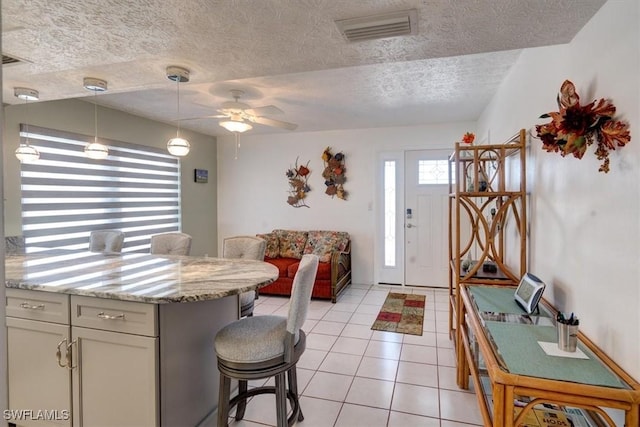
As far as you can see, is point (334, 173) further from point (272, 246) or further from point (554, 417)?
point (554, 417)

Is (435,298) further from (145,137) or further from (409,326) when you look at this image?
(145,137)

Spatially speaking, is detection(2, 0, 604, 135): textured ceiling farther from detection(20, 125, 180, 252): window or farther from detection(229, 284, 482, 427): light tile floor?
detection(229, 284, 482, 427): light tile floor

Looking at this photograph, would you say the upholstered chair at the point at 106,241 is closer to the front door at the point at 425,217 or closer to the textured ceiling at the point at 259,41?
the textured ceiling at the point at 259,41

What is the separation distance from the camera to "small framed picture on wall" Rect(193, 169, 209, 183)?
5.59 metres

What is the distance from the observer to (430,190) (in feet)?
16.8

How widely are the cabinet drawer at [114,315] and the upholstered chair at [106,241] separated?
1699 millimetres

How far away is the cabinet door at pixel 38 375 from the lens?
1.91 meters

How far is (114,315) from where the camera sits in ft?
5.80

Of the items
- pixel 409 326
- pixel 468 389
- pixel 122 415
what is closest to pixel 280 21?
pixel 122 415

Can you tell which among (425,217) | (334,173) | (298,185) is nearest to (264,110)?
(334,173)

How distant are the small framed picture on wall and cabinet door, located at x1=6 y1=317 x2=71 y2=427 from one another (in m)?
3.81

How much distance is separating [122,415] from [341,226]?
4.03 metres

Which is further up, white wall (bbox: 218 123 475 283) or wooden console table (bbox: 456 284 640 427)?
white wall (bbox: 218 123 475 283)

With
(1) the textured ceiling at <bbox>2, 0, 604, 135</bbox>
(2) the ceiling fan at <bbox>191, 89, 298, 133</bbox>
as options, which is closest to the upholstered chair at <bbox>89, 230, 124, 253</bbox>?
(1) the textured ceiling at <bbox>2, 0, 604, 135</bbox>
